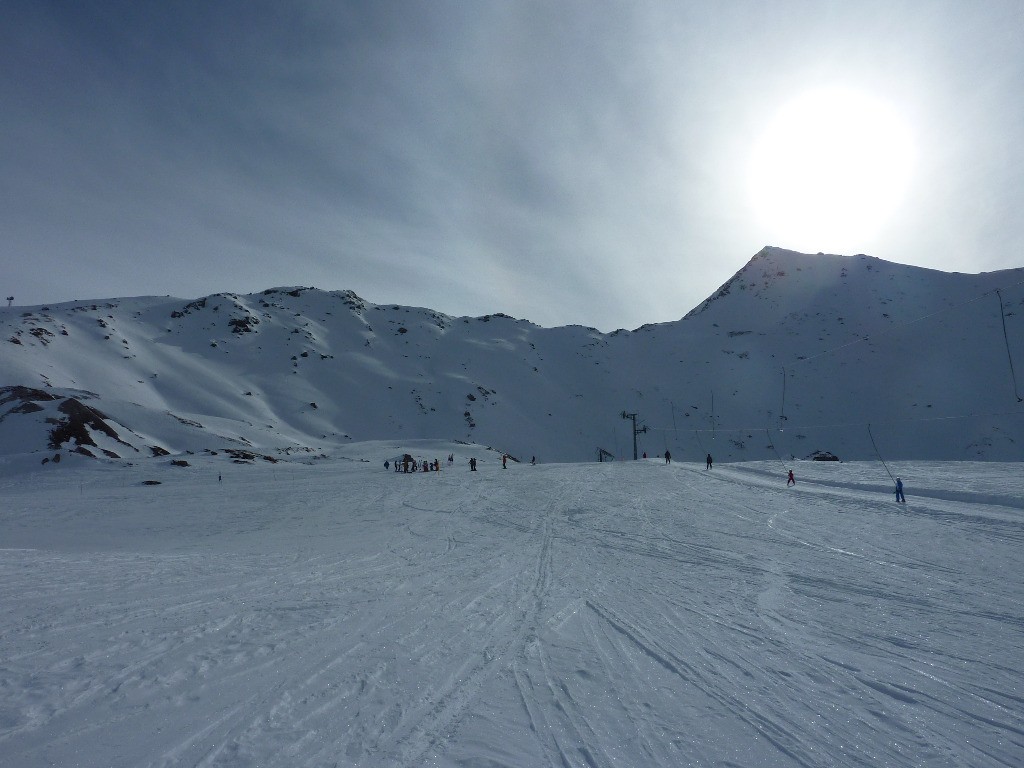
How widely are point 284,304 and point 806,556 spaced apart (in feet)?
441

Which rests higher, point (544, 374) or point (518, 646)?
point (544, 374)

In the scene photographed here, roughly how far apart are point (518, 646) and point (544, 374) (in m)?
114

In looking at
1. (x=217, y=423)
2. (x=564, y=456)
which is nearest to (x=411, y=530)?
(x=217, y=423)

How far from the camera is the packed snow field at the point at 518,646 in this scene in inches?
164

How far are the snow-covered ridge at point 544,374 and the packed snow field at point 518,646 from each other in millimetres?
34244

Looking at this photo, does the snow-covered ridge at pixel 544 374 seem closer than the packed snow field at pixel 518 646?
No

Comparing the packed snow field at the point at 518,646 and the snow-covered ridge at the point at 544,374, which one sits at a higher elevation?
the snow-covered ridge at the point at 544,374

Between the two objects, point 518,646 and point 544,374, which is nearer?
point 518,646

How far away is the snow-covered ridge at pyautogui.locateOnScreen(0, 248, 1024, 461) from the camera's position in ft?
196

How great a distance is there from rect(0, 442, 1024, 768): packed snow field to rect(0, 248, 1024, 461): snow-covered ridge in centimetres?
3424

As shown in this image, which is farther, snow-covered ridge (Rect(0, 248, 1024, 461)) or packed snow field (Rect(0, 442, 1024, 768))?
snow-covered ridge (Rect(0, 248, 1024, 461))

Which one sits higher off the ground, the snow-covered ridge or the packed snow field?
the snow-covered ridge

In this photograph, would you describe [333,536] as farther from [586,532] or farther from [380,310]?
[380,310]

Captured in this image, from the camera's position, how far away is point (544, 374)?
120188 millimetres
